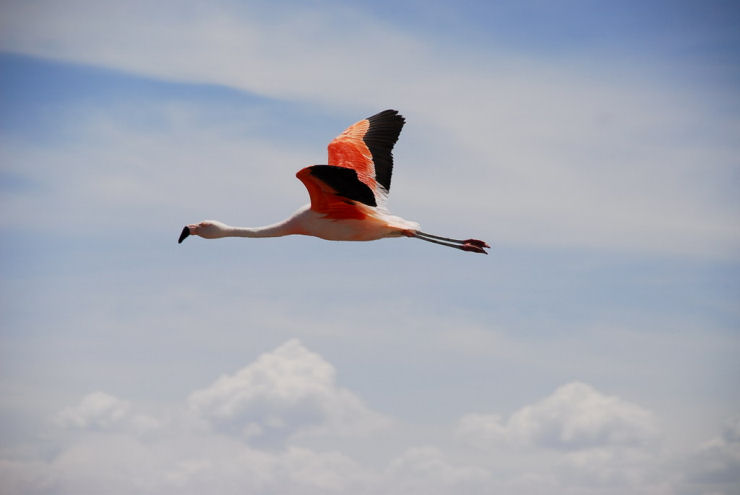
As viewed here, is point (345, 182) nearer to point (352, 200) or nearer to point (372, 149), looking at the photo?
point (352, 200)

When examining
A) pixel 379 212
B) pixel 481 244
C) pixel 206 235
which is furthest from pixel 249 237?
pixel 481 244

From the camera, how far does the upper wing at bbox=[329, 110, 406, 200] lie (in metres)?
26.7

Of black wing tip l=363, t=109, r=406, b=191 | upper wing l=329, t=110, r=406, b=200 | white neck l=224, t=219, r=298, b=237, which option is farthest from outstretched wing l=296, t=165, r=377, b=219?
black wing tip l=363, t=109, r=406, b=191

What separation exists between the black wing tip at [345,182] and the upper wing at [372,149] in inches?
147

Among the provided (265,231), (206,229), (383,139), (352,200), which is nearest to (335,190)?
(352,200)

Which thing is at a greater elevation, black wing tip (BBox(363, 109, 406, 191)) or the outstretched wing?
black wing tip (BBox(363, 109, 406, 191))

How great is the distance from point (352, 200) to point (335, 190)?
924mm

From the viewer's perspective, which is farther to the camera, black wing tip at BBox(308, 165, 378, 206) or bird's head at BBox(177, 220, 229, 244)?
bird's head at BBox(177, 220, 229, 244)

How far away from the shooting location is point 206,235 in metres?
25.3

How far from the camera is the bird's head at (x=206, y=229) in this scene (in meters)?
→ 25.2

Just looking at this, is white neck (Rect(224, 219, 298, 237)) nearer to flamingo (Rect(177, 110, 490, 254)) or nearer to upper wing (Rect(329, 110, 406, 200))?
flamingo (Rect(177, 110, 490, 254))

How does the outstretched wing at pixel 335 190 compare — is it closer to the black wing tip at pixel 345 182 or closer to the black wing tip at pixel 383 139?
the black wing tip at pixel 345 182

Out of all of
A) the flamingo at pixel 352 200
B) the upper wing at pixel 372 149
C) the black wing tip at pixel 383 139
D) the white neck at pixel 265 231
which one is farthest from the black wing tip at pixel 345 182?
the black wing tip at pixel 383 139

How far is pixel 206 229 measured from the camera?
25.2 metres
